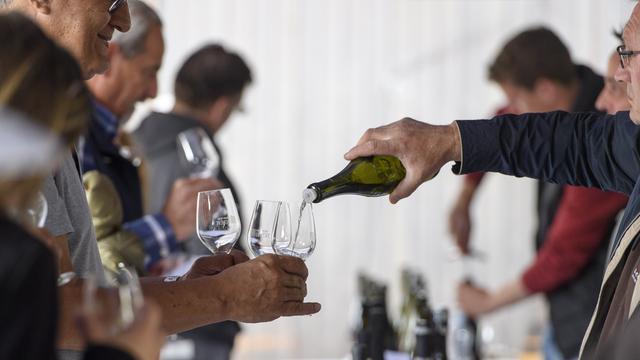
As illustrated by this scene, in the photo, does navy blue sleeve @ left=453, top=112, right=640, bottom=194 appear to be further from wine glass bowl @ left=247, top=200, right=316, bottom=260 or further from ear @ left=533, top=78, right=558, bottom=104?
ear @ left=533, top=78, right=558, bottom=104

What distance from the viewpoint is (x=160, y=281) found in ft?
5.41

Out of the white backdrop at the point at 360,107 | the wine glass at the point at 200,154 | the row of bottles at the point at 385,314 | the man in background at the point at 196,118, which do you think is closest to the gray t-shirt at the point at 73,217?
the row of bottles at the point at 385,314

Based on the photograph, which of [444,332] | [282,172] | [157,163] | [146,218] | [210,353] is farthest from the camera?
[282,172]

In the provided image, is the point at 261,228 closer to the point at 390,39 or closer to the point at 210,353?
the point at 210,353

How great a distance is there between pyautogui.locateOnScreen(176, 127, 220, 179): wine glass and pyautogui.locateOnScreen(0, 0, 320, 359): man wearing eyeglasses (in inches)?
49.3

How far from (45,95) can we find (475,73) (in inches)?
204

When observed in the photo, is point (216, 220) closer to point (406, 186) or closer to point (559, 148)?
point (406, 186)

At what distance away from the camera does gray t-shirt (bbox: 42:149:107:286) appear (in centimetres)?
158

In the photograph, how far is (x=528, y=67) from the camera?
3.47m

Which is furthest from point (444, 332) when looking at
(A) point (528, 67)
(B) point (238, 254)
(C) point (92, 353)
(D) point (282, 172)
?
(D) point (282, 172)

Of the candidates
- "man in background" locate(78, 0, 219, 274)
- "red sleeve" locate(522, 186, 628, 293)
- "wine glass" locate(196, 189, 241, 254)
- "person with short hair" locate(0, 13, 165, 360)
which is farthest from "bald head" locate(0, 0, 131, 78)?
"red sleeve" locate(522, 186, 628, 293)

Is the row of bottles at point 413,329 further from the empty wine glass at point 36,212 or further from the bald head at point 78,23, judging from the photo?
the empty wine glass at point 36,212

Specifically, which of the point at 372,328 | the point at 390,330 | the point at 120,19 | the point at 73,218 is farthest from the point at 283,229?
the point at 390,330

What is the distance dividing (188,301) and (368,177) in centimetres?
54
